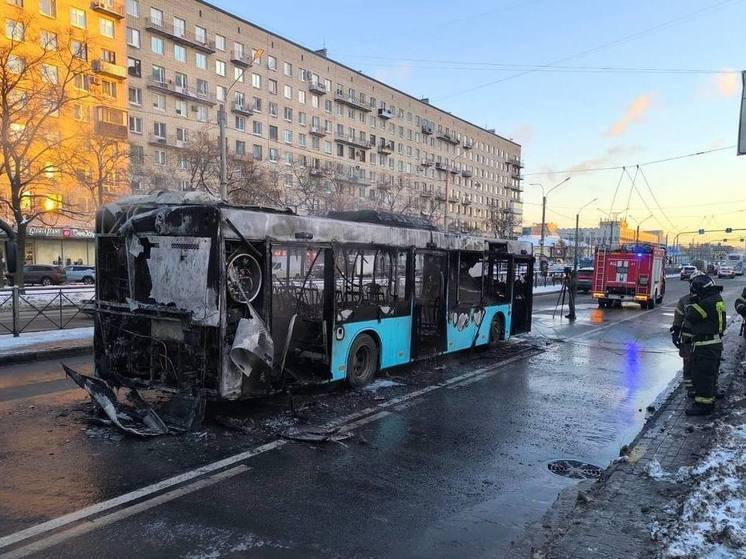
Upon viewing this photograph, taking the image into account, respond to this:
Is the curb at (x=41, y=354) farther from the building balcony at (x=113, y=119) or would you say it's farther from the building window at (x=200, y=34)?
the building window at (x=200, y=34)

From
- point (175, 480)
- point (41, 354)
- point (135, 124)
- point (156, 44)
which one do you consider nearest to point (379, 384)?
point (175, 480)

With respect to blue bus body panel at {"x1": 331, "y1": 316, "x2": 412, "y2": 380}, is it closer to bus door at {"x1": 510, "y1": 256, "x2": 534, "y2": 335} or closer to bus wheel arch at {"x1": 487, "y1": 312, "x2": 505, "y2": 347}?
bus wheel arch at {"x1": 487, "y1": 312, "x2": 505, "y2": 347}

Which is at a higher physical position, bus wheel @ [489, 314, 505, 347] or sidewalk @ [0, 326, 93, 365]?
bus wheel @ [489, 314, 505, 347]

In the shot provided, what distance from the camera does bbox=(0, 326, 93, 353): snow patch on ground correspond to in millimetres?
11023

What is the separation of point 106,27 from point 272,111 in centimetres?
1968

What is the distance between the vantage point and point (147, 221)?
6570 millimetres

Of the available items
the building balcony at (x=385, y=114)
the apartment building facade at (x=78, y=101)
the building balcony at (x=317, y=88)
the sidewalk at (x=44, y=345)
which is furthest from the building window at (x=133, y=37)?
the sidewalk at (x=44, y=345)

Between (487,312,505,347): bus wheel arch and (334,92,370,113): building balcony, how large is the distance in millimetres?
65279

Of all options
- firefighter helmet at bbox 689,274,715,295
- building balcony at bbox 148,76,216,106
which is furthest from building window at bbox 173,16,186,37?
firefighter helmet at bbox 689,274,715,295

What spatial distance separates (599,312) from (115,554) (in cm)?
2267

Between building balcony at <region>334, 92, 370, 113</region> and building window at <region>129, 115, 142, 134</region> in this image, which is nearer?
building window at <region>129, 115, 142, 134</region>

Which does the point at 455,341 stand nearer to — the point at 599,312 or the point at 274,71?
the point at 599,312

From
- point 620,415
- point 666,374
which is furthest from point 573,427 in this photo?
point 666,374

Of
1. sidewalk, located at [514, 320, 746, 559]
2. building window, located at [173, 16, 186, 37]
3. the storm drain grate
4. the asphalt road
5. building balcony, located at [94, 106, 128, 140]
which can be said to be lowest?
the storm drain grate
